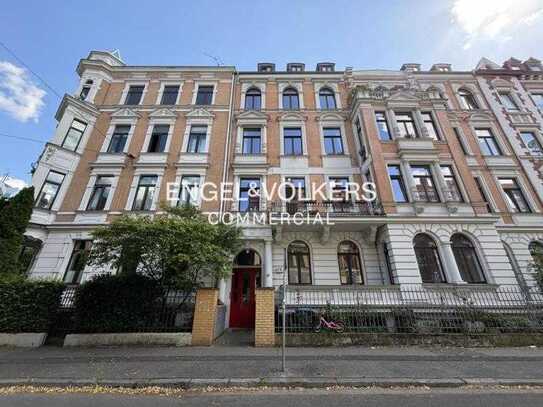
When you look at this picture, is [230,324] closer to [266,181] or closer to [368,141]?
[266,181]

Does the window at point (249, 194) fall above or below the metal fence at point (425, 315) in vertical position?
above

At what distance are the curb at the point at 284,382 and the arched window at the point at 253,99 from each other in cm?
1683

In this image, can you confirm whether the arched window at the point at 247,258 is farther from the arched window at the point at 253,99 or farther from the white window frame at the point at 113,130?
the arched window at the point at 253,99

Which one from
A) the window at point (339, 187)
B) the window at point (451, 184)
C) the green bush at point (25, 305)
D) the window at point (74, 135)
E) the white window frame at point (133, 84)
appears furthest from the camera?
the white window frame at point (133, 84)

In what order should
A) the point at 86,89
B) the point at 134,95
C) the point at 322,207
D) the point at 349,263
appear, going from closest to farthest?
the point at 349,263
the point at 322,207
the point at 86,89
the point at 134,95

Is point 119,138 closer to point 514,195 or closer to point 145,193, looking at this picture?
point 145,193

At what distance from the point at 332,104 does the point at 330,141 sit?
3744 mm

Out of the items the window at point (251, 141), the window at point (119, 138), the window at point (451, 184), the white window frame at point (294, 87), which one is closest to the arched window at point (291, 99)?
the white window frame at point (294, 87)

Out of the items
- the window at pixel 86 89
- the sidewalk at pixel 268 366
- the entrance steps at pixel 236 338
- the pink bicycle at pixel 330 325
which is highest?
the window at pixel 86 89

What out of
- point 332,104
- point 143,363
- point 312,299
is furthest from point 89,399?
point 332,104

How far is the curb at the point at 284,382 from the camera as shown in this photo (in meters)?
5.10

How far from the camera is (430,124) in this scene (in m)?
14.8

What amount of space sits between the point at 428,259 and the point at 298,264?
642cm

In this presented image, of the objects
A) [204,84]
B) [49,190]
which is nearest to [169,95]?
[204,84]
